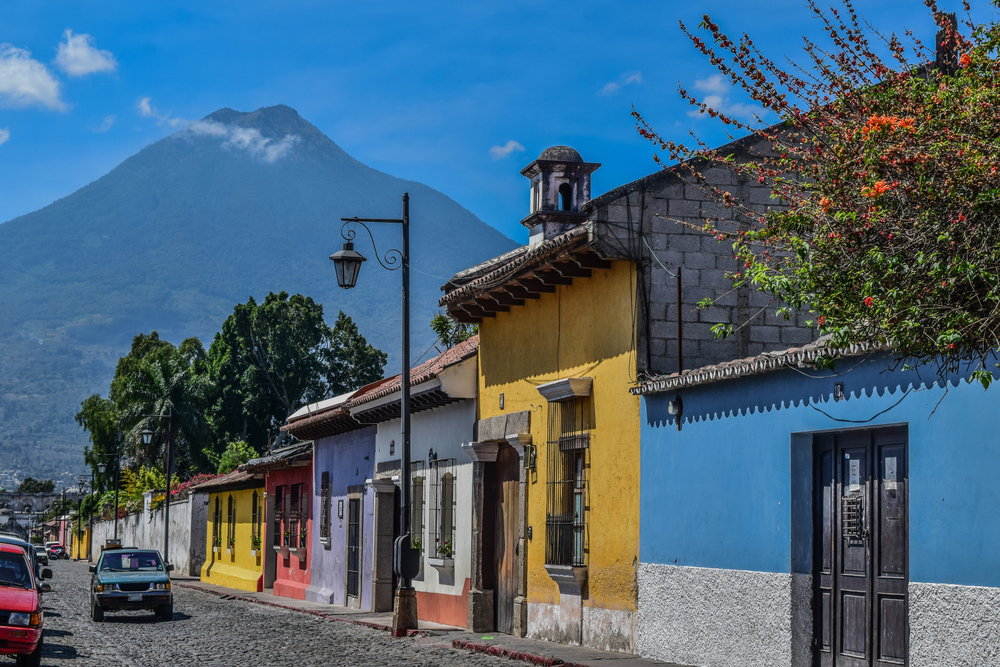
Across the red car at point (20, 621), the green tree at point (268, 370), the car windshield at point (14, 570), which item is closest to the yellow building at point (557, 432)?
the red car at point (20, 621)

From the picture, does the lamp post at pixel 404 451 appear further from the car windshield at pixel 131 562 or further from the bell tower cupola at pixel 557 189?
the car windshield at pixel 131 562

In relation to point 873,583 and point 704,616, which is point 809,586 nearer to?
point 873,583

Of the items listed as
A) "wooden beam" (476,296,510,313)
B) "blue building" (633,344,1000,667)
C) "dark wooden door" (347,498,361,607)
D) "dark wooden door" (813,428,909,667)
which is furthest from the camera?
"dark wooden door" (347,498,361,607)

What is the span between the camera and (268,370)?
66.9 meters

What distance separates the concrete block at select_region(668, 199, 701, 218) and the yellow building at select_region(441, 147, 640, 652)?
94cm

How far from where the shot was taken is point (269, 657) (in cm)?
1575

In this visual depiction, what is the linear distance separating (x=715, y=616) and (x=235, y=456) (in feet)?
159

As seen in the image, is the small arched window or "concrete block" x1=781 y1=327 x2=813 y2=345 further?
the small arched window

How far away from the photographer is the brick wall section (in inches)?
571

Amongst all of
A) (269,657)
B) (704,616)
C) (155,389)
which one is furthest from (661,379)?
(155,389)

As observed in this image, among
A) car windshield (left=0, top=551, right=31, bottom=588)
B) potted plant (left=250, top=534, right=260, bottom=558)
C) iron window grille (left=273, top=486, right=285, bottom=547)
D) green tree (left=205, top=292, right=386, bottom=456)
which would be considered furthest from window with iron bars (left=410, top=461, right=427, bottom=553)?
green tree (left=205, top=292, right=386, bottom=456)

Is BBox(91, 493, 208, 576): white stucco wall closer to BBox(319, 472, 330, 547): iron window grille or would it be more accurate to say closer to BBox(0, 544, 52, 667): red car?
BBox(319, 472, 330, 547): iron window grille

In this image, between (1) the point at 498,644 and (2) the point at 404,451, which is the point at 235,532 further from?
(1) the point at 498,644

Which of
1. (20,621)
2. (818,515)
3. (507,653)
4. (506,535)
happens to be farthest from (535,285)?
(20,621)
